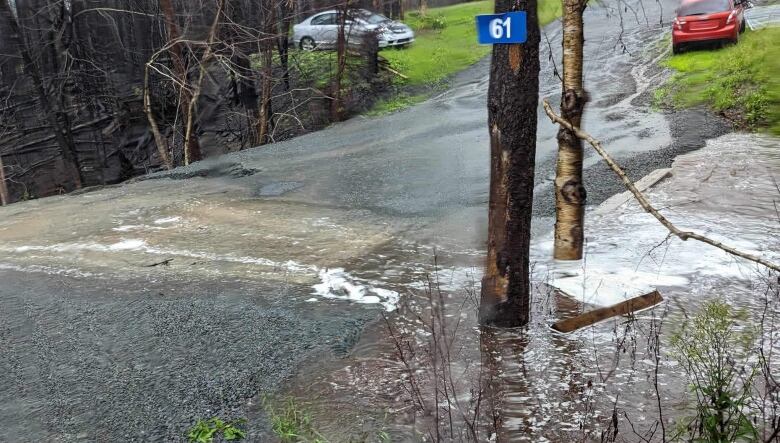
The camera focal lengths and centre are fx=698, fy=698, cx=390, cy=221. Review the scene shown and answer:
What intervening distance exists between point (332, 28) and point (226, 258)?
53.0 ft

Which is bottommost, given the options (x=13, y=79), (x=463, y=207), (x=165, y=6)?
(x=463, y=207)

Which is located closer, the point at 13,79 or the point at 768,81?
the point at 768,81

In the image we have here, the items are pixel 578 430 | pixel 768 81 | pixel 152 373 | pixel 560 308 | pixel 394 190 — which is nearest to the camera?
pixel 578 430

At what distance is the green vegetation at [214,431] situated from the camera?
4.17m

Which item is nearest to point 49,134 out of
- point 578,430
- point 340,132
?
point 340,132

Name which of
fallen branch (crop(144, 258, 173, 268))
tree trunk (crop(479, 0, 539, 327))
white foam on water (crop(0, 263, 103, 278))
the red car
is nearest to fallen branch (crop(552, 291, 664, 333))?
tree trunk (crop(479, 0, 539, 327))

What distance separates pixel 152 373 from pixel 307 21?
20.7 metres

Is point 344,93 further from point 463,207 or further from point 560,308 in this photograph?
point 560,308

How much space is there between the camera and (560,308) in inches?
241

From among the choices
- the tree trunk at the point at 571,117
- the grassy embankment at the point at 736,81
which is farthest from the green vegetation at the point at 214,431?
the grassy embankment at the point at 736,81

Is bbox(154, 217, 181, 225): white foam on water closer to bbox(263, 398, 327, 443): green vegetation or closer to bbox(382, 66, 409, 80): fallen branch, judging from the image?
bbox(263, 398, 327, 443): green vegetation

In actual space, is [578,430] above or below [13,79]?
below

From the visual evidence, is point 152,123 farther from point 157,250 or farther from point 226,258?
point 226,258

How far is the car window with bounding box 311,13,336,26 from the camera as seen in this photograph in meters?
22.7
